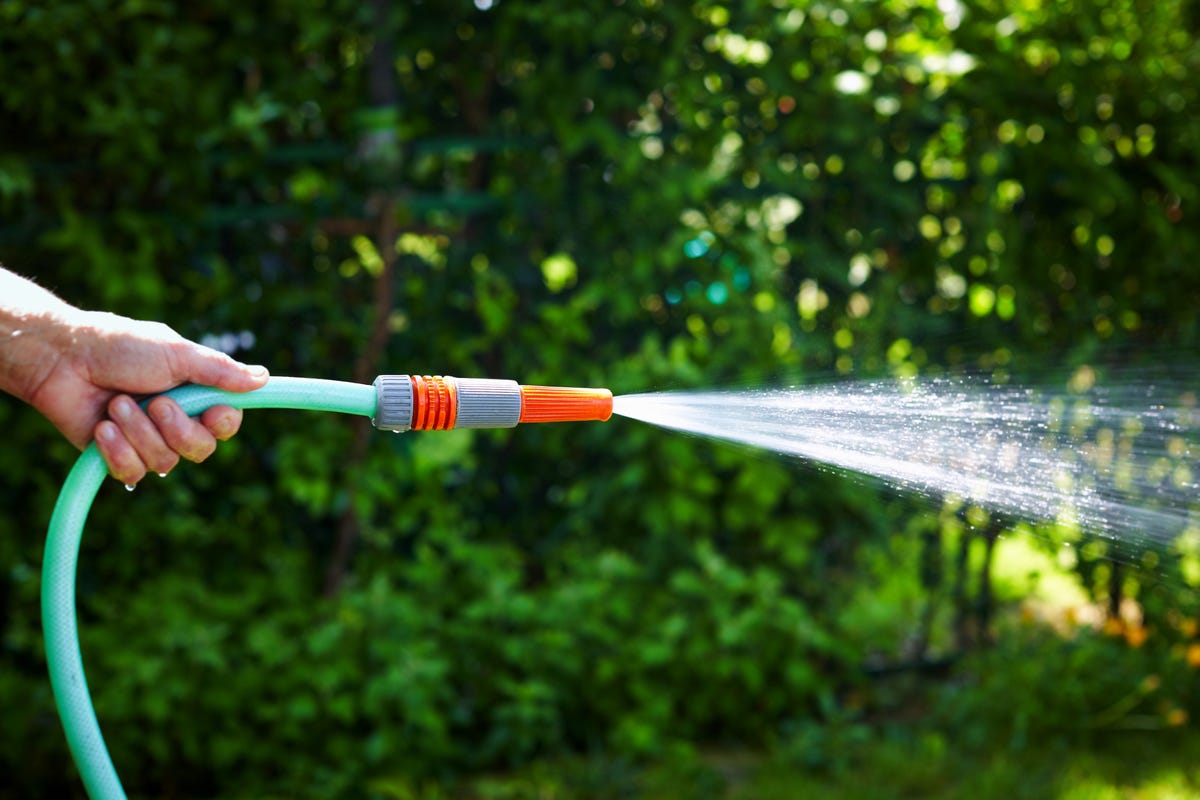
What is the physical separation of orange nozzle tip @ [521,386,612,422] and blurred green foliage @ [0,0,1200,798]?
5.54ft

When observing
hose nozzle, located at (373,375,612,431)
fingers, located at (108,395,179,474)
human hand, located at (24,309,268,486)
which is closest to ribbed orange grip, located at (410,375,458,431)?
hose nozzle, located at (373,375,612,431)

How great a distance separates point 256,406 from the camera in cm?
146

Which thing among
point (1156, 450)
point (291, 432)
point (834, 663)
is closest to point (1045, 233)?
point (1156, 450)

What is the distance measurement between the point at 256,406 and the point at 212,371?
77 mm

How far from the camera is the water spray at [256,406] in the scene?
1385 mm

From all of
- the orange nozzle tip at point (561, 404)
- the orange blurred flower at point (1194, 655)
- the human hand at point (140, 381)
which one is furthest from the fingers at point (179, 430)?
the orange blurred flower at point (1194, 655)

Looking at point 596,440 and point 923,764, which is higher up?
point 596,440

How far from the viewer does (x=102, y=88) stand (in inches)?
125

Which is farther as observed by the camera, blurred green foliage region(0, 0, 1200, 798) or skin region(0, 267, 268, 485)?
blurred green foliage region(0, 0, 1200, 798)

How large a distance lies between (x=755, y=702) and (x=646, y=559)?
0.55m

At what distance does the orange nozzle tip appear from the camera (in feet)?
A: 4.94

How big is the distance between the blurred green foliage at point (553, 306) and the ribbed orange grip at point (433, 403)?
1.73 m

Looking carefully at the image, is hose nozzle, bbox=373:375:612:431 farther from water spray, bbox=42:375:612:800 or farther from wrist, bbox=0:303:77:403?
wrist, bbox=0:303:77:403

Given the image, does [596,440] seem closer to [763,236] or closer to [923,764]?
[763,236]
